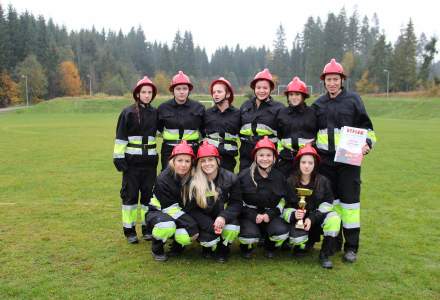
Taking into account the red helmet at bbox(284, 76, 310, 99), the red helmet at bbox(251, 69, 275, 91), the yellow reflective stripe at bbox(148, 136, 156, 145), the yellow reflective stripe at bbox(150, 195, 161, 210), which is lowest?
the yellow reflective stripe at bbox(150, 195, 161, 210)

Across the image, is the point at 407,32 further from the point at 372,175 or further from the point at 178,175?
the point at 178,175

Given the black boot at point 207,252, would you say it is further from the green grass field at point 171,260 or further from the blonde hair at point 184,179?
the blonde hair at point 184,179

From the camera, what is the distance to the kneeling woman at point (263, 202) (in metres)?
5.25

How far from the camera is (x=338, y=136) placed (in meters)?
5.36

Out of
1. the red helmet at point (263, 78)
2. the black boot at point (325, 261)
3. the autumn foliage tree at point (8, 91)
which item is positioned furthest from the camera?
the autumn foliage tree at point (8, 91)

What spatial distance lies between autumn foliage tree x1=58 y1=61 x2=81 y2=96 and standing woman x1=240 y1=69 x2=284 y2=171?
89381 mm

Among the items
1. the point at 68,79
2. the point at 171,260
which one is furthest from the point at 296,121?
the point at 68,79

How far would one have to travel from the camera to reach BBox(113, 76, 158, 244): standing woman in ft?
19.5

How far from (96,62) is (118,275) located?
107m

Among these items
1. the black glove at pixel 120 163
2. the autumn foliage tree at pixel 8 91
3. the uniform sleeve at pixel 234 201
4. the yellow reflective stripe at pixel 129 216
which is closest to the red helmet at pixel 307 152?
the uniform sleeve at pixel 234 201

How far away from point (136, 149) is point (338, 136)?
277cm

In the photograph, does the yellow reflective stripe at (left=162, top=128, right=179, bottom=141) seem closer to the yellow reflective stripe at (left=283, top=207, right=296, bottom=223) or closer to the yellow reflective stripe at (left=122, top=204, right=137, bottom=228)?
the yellow reflective stripe at (left=122, top=204, right=137, bottom=228)

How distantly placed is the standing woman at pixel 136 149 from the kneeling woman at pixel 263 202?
1.48 metres

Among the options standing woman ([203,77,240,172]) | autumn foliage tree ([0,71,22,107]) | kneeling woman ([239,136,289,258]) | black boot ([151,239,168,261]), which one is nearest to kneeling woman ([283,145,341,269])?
kneeling woman ([239,136,289,258])
